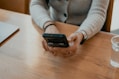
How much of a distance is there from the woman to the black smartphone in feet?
0.08

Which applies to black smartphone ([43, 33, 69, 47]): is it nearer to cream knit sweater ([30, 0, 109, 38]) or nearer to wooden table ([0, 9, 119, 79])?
wooden table ([0, 9, 119, 79])

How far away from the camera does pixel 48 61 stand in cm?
95

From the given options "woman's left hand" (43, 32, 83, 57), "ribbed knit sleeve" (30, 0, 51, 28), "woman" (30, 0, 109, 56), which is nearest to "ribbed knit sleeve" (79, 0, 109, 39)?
"woman" (30, 0, 109, 56)

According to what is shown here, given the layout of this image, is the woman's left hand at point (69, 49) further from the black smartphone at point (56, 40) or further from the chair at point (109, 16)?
the chair at point (109, 16)

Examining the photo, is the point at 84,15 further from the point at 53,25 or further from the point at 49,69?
the point at 49,69

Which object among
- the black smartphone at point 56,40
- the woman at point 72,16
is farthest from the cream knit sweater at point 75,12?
the black smartphone at point 56,40

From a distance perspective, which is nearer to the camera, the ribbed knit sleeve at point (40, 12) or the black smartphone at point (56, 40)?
the black smartphone at point (56, 40)

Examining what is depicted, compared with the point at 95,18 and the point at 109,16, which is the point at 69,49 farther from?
the point at 109,16

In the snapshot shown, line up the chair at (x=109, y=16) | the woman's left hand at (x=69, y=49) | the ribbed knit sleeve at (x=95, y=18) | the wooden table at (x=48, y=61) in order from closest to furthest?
1. the wooden table at (x=48, y=61)
2. the woman's left hand at (x=69, y=49)
3. the ribbed knit sleeve at (x=95, y=18)
4. the chair at (x=109, y=16)

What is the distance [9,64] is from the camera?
0.93 m

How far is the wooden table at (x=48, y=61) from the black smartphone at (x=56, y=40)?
0.20ft

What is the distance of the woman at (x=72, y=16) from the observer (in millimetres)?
1031

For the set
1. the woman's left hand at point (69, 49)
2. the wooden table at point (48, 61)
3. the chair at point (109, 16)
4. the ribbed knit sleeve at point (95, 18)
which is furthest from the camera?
the chair at point (109, 16)

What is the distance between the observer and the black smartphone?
91 cm
